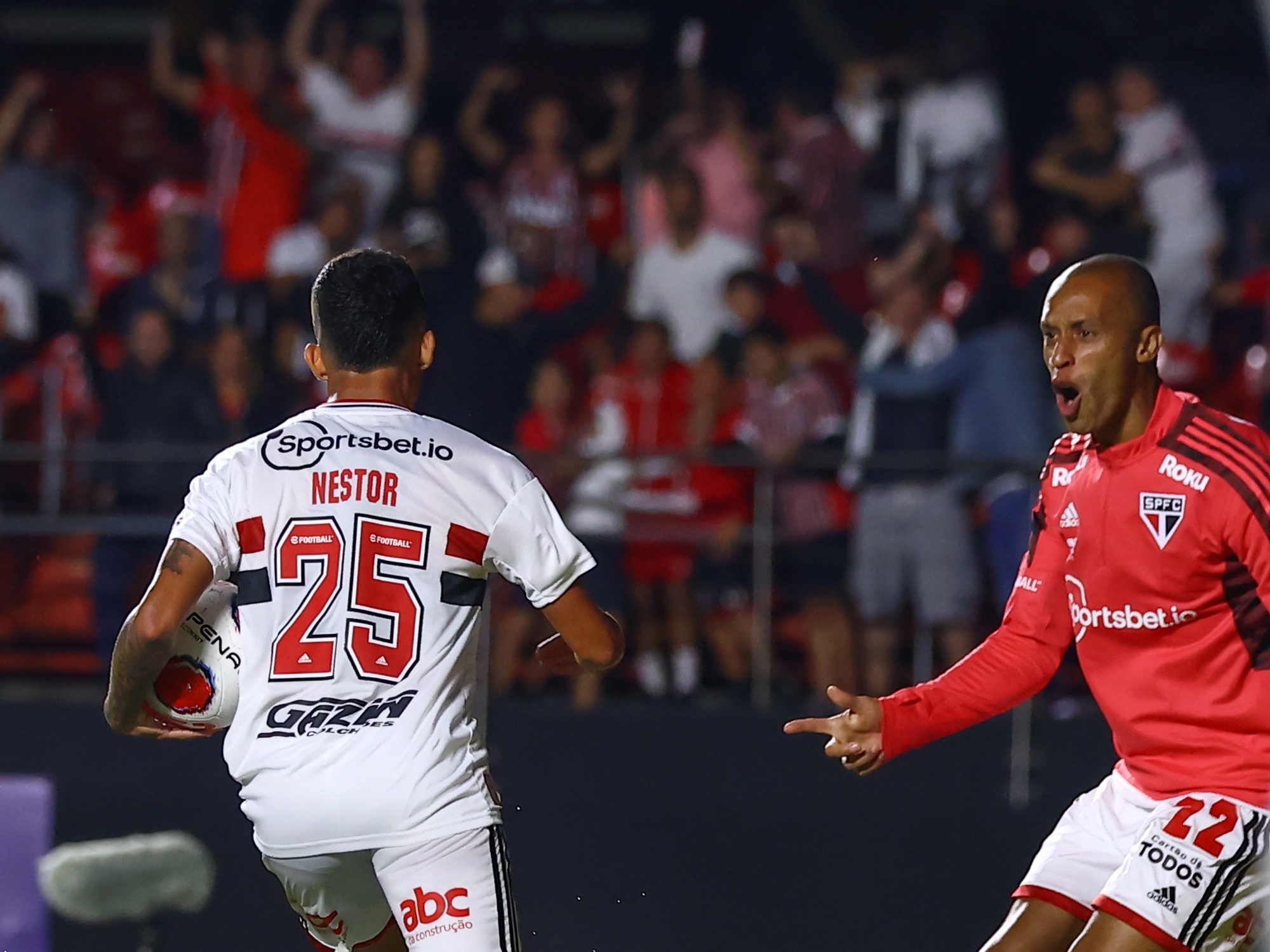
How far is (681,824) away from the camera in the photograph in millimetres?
7062

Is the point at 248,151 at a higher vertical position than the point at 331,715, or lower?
higher

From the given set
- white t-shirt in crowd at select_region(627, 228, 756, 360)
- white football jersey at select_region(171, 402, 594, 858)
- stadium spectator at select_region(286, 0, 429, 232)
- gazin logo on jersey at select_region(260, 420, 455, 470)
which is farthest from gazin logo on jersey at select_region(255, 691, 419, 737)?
stadium spectator at select_region(286, 0, 429, 232)

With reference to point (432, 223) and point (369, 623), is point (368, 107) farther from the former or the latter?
point (369, 623)

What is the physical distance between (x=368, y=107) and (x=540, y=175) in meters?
1.09

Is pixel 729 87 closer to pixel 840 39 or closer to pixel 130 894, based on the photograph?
pixel 840 39

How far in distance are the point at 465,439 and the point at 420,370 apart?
26cm

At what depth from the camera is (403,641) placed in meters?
3.54

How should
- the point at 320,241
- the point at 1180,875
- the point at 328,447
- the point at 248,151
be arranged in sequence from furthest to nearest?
the point at 248,151
the point at 320,241
the point at 1180,875
the point at 328,447

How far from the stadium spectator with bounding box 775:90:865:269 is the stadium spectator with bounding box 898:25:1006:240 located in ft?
1.02

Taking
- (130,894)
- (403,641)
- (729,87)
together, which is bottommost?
(130,894)

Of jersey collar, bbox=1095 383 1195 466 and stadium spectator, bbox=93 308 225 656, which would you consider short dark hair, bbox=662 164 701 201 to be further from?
jersey collar, bbox=1095 383 1195 466

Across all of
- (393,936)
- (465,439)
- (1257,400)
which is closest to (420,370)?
(465,439)

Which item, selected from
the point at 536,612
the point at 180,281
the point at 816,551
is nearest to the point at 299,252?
the point at 180,281

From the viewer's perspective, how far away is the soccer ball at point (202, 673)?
3.85m
